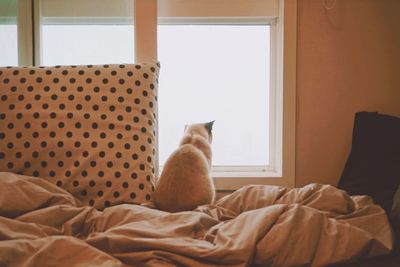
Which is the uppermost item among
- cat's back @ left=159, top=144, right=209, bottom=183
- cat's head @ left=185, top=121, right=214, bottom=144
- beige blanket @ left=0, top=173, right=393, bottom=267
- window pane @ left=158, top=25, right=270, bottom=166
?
window pane @ left=158, top=25, right=270, bottom=166

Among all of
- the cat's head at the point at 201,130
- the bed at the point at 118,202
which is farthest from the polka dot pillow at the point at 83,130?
the cat's head at the point at 201,130

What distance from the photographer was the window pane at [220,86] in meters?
1.85

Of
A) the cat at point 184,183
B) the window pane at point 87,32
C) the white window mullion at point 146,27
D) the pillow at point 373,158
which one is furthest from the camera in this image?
the window pane at point 87,32

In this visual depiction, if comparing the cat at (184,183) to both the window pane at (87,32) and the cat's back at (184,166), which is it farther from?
the window pane at (87,32)

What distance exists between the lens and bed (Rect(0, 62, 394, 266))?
2.39 ft

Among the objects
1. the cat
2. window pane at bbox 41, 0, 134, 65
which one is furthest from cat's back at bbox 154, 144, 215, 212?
window pane at bbox 41, 0, 134, 65

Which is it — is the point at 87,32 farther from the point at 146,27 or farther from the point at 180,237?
the point at 180,237

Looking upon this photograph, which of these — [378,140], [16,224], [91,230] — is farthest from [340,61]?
[16,224]

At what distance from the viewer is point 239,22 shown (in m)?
1.81

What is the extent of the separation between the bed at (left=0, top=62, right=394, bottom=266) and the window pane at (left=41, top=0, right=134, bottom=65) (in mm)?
407

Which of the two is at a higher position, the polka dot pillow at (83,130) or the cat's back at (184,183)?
the polka dot pillow at (83,130)

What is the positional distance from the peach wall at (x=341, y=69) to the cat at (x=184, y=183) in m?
0.60

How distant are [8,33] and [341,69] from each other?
1.59m

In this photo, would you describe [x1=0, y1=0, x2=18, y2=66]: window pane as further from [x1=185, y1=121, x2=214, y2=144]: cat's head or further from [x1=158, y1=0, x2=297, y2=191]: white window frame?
[x1=185, y1=121, x2=214, y2=144]: cat's head
